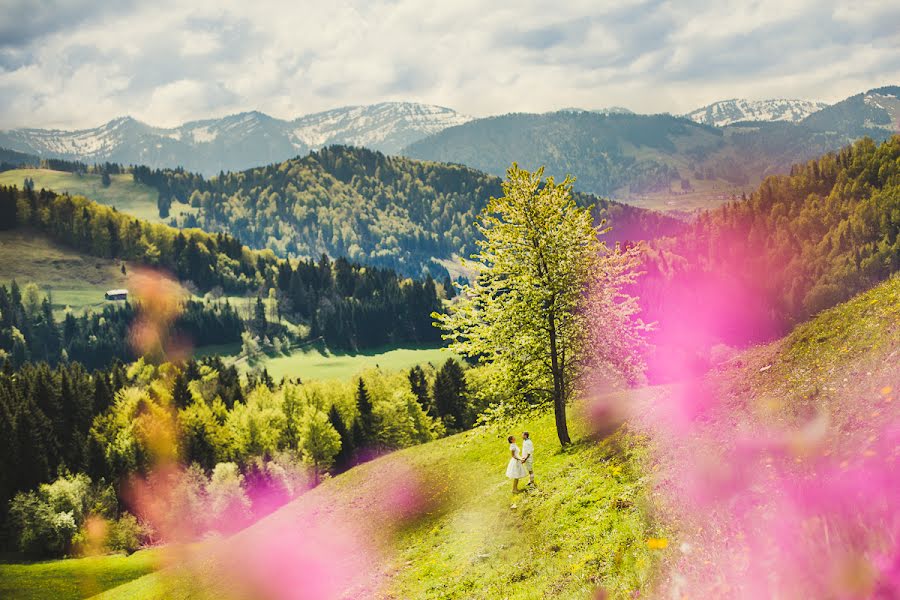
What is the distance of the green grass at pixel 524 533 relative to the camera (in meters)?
17.0

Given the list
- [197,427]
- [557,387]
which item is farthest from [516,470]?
[197,427]

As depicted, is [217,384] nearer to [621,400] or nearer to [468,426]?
[468,426]

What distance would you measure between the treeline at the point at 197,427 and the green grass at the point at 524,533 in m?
62.0

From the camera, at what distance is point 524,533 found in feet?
76.1

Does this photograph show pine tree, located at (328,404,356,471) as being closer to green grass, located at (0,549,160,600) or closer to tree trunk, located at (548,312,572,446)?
green grass, located at (0,549,160,600)

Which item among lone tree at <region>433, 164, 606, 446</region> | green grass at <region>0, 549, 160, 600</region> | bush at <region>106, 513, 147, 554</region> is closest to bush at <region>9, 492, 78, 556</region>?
bush at <region>106, 513, 147, 554</region>

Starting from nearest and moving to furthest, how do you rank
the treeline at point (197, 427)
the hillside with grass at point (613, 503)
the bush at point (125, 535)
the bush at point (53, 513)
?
1. the hillside with grass at point (613, 503)
2. the bush at point (53, 513)
3. the bush at point (125, 535)
4. the treeline at point (197, 427)

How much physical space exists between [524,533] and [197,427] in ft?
330

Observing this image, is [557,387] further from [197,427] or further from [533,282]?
[197,427]

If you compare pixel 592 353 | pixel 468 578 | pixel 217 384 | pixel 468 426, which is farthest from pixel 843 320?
pixel 217 384

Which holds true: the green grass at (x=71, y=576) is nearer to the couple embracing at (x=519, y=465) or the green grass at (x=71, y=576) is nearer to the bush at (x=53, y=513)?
the bush at (x=53, y=513)

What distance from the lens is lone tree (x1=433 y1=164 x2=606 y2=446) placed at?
31438 millimetres

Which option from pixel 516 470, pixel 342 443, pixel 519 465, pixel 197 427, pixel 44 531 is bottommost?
pixel 342 443

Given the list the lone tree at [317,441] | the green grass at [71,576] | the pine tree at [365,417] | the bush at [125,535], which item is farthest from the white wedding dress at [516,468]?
the pine tree at [365,417]
